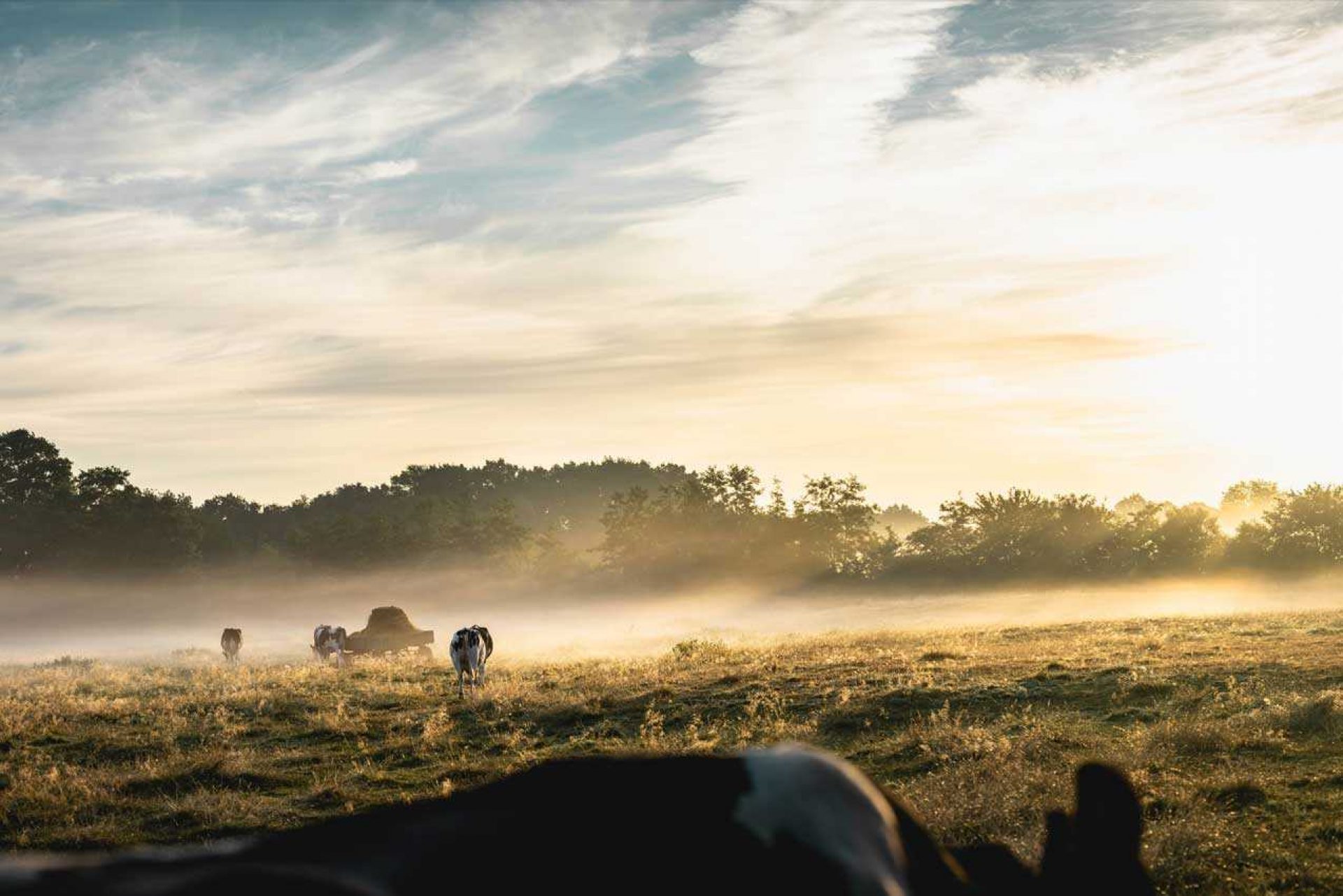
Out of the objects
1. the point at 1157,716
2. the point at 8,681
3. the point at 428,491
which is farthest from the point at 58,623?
Answer: the point at 1157,716

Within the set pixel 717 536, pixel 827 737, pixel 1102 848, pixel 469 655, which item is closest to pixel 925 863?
pixel 1102 848

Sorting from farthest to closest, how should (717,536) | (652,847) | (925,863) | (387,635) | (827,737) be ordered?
(717,536) → (387,635) → (827,737) → (925,863) → (652,847)

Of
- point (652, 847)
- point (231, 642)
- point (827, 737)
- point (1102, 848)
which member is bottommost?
point (827, 737)

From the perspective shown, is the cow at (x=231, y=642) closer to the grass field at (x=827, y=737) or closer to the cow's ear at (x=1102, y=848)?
Answer: the grass field at (x=827, y=737)

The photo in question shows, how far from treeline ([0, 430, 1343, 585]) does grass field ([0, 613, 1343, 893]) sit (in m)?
49.3

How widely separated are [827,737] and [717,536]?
8319 centimetres

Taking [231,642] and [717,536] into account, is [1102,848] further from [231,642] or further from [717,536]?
[717,536]

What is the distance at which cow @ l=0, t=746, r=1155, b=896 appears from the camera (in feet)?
8.43

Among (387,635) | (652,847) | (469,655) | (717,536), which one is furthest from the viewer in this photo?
(717,536)

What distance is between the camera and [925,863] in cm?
345

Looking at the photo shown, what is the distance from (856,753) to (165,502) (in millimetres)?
93685

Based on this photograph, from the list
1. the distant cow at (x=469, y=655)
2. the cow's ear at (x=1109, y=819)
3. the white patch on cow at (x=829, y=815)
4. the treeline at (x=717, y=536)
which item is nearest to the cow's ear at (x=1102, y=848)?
the cow's ear at (x=1109, y=819)

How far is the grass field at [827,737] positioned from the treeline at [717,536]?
49.3 meters

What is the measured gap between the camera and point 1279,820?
10625mm
